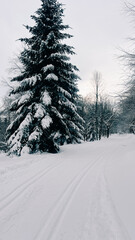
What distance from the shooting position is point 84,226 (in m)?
2.93

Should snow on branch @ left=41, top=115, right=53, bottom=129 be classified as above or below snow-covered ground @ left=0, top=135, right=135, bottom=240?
above

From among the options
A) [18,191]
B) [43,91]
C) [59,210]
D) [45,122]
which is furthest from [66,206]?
[43,91]

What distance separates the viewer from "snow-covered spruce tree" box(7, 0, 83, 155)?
33.1 ft

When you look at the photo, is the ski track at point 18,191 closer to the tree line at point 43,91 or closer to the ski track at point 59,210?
the ski track at point 59,210

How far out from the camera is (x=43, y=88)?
36.2 ft

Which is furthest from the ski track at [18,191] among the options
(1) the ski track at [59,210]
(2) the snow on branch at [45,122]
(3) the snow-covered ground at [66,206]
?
(2) the snow on branch at [45,122]

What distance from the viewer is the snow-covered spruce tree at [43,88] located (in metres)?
10.1

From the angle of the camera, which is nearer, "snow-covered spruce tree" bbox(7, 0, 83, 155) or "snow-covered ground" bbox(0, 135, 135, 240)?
"snow-covered ground" bbox(0, 135, 135, 240)

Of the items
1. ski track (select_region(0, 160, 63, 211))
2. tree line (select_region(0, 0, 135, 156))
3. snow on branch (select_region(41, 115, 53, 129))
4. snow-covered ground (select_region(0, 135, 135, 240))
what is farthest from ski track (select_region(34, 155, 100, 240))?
tree line (select_region(0, 0, 135, 156))

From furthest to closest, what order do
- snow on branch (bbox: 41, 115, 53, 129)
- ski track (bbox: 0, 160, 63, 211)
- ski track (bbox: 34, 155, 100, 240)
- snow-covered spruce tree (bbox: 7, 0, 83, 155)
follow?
snow-covered spruce tree (bbox: 7, 0, 83, 155)
snow on branch (bbox: 41, 115, 53, 129)
ski track (bbox: 0, 160, 63, 211)
ski track (bbox: 34, 155, 100, 240)

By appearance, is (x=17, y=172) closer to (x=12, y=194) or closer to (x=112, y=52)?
(x=12, y=194)

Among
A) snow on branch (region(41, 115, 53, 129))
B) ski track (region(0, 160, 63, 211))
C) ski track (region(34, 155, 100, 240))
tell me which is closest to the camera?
ski track (region(34, 155, 100, 240))

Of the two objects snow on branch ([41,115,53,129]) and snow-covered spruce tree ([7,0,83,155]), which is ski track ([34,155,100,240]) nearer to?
snow on branch ([41,115,53,129])

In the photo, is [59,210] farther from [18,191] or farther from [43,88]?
[43,88]
